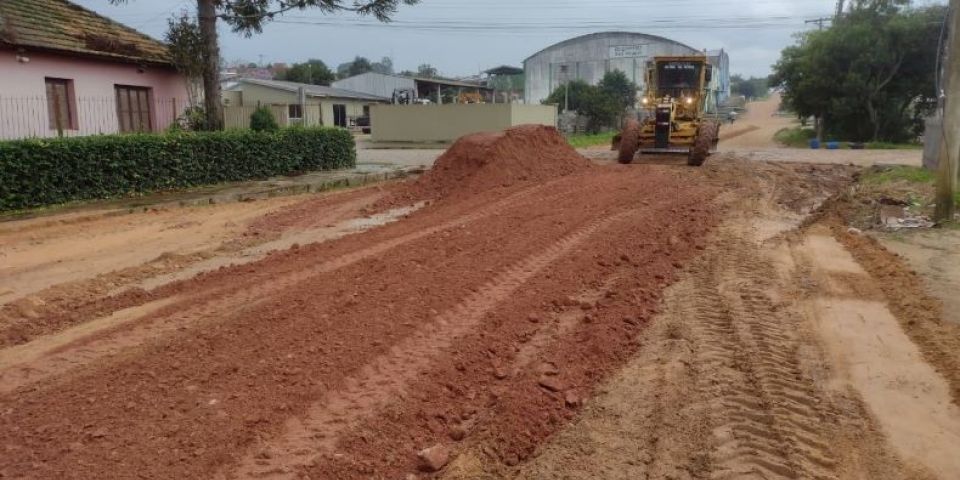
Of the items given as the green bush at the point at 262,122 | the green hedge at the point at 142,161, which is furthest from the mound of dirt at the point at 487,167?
the green bush at the point at 262,122

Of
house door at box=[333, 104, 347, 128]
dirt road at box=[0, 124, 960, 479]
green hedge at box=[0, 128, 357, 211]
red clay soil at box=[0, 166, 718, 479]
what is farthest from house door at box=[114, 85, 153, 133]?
house door at box=[333, 104, 347, 128]

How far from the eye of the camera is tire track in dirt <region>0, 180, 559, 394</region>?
5027 millimetres

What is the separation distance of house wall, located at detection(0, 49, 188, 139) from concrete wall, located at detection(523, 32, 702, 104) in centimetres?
4644

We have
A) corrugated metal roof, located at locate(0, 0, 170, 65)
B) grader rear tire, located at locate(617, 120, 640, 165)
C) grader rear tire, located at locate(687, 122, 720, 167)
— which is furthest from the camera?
grader rear tire, located at locate(617, 120, 640, 165)

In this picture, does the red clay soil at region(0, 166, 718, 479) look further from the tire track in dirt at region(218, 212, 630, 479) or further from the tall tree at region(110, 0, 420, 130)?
the tall tree at region(110, 0, 420, 130)

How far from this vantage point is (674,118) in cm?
2112

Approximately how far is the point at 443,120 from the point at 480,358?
105 ft

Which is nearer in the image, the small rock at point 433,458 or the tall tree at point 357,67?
the small rock at point 433,458

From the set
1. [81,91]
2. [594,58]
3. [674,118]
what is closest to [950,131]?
[674,118]

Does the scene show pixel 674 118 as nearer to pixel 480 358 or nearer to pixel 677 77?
pixel 677 77

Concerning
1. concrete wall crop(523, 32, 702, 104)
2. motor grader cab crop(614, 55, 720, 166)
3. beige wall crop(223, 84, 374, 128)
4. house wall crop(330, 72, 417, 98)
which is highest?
concrete wall crop(523, 32, 702, 104)

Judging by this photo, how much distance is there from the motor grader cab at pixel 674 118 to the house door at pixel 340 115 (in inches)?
1141

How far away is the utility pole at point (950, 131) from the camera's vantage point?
35.3 feet

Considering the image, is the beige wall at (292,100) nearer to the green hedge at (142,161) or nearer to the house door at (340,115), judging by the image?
the house door at (340,115)
